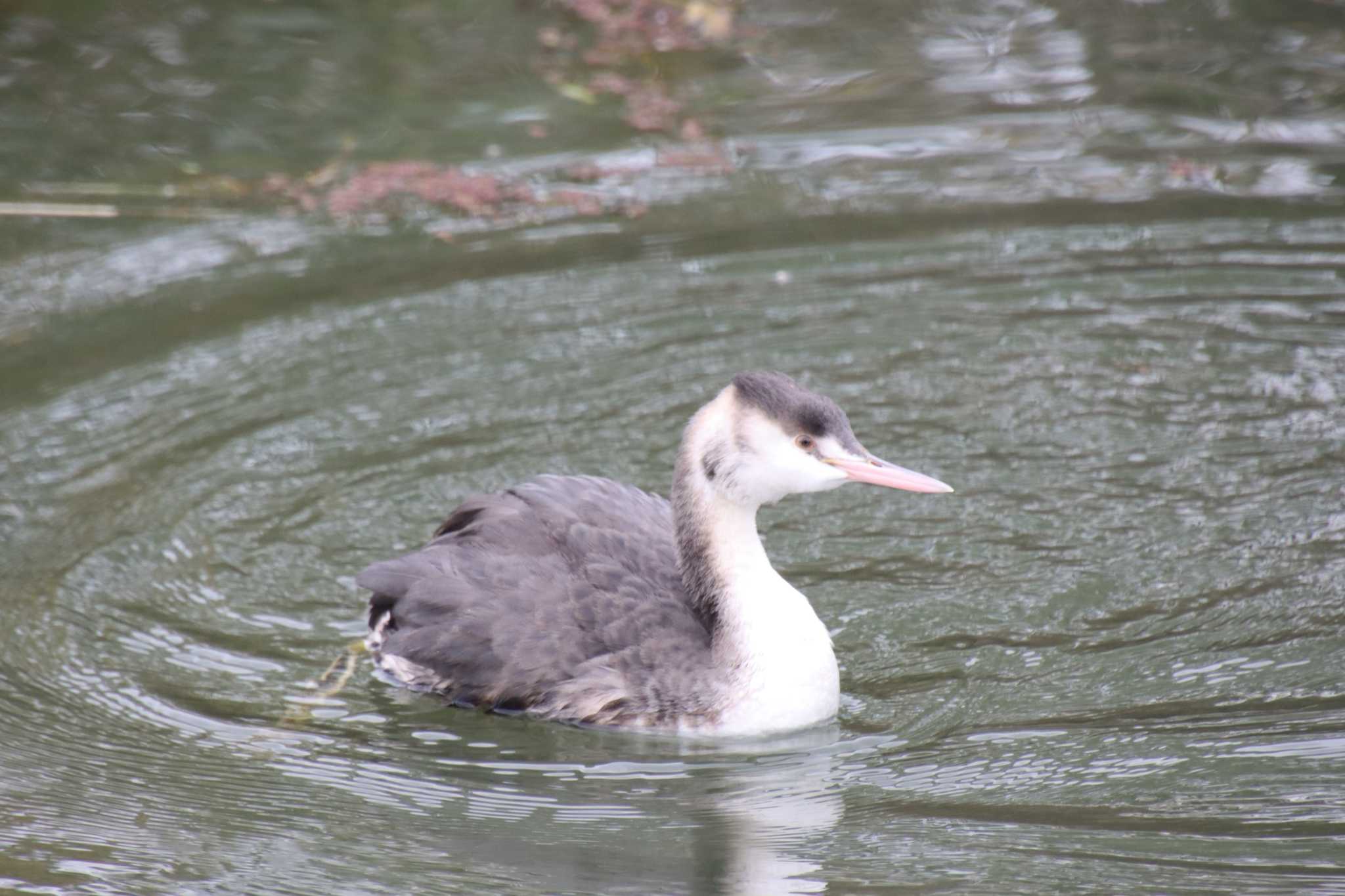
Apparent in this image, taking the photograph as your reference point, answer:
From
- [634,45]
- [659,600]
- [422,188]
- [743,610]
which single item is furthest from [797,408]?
[634,45]

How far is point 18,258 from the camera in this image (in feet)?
33.0

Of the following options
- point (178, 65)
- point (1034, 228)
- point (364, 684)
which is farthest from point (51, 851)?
point (178, 65)

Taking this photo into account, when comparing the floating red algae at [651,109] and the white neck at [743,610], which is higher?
the floating red algae at [651,109]

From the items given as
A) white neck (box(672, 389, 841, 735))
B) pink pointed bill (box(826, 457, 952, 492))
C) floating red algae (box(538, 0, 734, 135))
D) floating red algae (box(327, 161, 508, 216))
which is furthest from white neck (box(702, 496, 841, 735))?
floating red algae (box(538, 0, 734, 135))

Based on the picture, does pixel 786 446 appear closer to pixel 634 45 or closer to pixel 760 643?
pixel 760 643

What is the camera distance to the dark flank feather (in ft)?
19.9

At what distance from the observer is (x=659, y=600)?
623cm

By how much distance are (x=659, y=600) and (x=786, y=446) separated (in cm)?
81

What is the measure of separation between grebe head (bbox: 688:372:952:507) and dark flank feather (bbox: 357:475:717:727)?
582mm

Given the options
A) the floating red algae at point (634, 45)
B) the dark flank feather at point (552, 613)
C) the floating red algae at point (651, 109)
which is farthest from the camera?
the floating red algae at point (634, 45)

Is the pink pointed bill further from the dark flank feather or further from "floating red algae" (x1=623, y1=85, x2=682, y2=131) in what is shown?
"floating red algae" (x1=623, y1=85, x2=682, y2=131)

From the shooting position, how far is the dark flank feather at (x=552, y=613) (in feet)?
19.9

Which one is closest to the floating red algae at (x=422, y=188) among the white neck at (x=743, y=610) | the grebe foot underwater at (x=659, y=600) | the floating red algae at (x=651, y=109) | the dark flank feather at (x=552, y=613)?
the floating red algae at (x=651, y=109)

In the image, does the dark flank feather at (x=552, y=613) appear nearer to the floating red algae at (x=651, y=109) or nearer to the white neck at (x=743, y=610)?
the white neck at (x=743, y=610)
